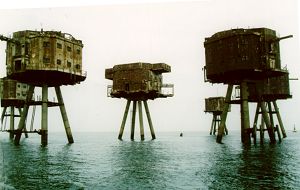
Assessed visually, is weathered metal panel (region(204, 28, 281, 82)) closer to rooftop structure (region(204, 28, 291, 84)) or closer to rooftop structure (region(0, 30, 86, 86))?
rooftop structure (region(204, 28, 291, 84))

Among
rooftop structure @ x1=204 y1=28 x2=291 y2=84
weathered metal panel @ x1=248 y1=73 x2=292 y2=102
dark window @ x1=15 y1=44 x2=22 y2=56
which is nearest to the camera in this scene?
rooftop structure @ x1=204 y1=28 x2=291 y2=84

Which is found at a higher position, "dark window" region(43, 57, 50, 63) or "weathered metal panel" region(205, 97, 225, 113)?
"dark window" region(43, 57, 50, 63)

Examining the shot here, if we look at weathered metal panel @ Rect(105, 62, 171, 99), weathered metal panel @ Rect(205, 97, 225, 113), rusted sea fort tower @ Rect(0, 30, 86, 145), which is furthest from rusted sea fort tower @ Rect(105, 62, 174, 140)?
weathered metal panel @ Rect(205, 97, 225, 113)

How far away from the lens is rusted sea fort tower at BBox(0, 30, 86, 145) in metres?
32.7

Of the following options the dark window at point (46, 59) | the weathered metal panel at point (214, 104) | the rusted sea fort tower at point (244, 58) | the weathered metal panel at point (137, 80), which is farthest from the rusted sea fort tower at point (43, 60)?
the weathered metal panel at point (214, 104)

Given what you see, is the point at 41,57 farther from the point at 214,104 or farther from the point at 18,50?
the point at 214,104

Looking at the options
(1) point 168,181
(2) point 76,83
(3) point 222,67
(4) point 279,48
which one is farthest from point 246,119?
(1) point 168,181

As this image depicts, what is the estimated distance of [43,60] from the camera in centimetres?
3272

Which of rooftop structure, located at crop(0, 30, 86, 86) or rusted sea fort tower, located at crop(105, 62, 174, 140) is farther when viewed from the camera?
rusted sea fort tower, located at crop(105, 62, 174, 140)

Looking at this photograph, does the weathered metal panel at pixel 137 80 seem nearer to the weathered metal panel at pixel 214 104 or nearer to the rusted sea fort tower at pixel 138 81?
the rusted sea fort tower at pixel 138 81

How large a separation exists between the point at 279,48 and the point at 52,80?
21488 millimetres

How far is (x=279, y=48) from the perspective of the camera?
3397 centimetres

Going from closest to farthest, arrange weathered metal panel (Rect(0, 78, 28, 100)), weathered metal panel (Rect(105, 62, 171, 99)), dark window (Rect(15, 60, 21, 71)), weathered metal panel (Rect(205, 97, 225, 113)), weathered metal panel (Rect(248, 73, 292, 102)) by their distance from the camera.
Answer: dark window (Rect(15, 60, 21, 71)) < weathered metal panel (Rect(248, 73, 292, 102)) < weathered metal panel (Rect(105, 62, 171, 99)) < weathered metal panel (Rect(0, 78, 28, 100)) < weathered metal panel (Rect(205, 97, 225, 113))

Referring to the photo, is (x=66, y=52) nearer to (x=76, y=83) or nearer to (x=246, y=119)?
(x=76, y=83)
